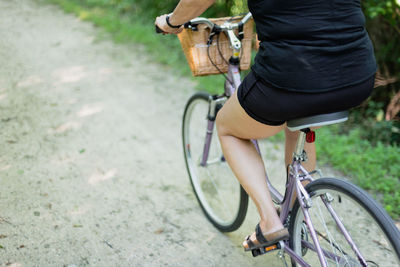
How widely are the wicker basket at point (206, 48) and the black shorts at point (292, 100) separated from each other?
58 cm

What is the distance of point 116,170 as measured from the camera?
132 inches

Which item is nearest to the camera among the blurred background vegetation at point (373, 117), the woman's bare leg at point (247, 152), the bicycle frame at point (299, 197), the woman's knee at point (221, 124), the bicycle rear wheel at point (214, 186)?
the bicycle frame at point (299, 197)

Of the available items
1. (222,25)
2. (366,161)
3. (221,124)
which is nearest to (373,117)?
(366,161)

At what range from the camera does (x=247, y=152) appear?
199 cm

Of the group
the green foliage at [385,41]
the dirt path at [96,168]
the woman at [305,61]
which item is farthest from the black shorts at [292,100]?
the green foliage at [385,41]

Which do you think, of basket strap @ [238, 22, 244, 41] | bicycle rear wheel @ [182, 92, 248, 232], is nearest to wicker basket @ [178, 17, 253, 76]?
basket strap @ [238, 22, 244, 41]

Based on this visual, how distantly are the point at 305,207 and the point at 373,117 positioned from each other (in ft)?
9.57

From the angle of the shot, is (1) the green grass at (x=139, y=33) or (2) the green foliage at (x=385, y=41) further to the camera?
(1) the green grass at (x=139, y=33)

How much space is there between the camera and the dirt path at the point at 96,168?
2.52 meters

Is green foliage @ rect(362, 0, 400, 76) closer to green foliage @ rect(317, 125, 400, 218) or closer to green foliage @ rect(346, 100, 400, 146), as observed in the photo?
green foliage @ rect(346, 100, 400, 146)

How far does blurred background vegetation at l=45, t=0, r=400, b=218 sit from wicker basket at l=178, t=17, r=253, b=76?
1654 millimetres

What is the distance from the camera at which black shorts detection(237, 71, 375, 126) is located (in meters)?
1.57

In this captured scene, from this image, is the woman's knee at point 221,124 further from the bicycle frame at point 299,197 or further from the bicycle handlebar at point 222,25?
the bicycle handlebar at point 222,25

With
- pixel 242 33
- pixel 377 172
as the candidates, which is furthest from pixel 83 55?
pixel 377 172
